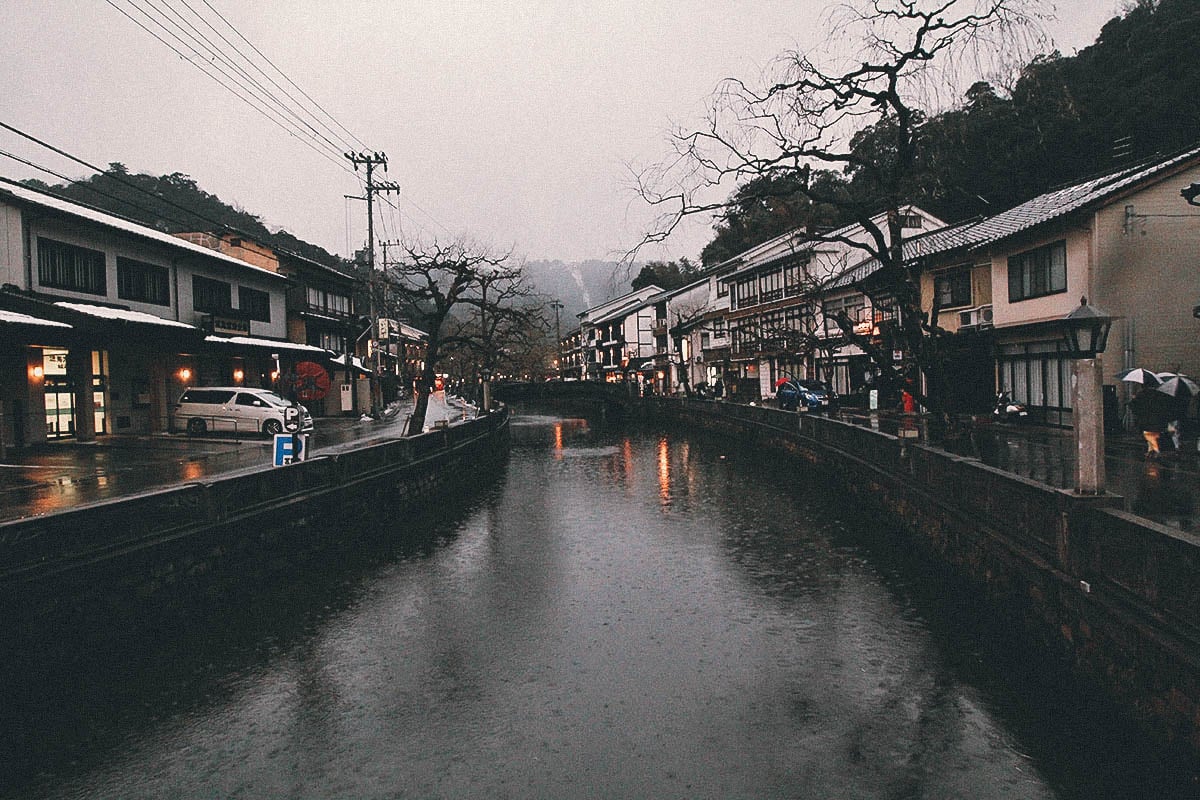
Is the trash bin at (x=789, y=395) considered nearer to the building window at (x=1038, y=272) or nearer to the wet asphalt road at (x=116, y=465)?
the building window at (x=1038, y=272)

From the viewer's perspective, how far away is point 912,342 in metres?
16.0

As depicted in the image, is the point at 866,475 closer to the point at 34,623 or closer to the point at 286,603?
the point at 286,603

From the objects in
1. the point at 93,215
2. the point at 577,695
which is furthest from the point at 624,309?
the point at 577,695

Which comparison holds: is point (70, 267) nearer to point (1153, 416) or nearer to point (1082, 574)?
point (1082, 574)

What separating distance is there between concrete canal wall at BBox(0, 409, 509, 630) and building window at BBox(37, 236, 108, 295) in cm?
1343

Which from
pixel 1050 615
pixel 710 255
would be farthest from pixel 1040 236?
pixel 710 255

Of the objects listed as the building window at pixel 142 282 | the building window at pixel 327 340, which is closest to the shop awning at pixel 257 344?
the building window at pixel 142 282

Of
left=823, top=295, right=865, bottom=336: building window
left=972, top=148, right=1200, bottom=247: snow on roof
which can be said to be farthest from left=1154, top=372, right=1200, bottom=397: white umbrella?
left=823, top=295, right=865, bottom=336: building window

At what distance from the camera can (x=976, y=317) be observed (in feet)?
95.8

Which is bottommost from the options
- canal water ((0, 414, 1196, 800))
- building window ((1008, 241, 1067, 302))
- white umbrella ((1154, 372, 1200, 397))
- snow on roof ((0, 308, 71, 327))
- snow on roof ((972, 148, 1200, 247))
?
canal water ((0, 414, 1196, 800))

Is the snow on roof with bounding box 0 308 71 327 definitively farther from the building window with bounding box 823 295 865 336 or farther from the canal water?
the building window with bounding box 823 295 865 336

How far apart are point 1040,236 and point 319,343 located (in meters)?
38.7

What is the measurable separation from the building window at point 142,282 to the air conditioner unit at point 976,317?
1278 inches

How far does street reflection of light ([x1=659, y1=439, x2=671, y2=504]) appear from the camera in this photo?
22.7 m
